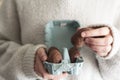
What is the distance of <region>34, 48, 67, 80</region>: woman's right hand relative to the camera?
1.96 ft

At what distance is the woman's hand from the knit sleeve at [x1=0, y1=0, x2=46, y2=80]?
0.34 feet

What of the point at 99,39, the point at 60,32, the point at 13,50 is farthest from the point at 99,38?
the point at 13,50

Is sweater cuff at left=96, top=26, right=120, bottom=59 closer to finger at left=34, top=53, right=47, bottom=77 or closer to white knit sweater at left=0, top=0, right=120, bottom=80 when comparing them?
white knit sweater at left=0, top=0, right=120, bottom=80

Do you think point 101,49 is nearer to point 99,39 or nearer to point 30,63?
point 99,39

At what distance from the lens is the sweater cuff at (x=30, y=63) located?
642 mm

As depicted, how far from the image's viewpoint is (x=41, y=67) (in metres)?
0.60

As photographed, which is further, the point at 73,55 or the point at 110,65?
the point at 110,65

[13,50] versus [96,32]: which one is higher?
[96,32]

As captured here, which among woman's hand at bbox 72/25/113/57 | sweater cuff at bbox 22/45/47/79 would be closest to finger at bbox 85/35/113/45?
woman's hand at bbox 72/25/113/57

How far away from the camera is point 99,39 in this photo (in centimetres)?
60

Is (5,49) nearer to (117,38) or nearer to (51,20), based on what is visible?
(51,20)

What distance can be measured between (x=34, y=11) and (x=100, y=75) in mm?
218

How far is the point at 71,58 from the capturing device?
582mm

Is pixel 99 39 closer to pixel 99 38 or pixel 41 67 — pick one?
pixel 99 38
